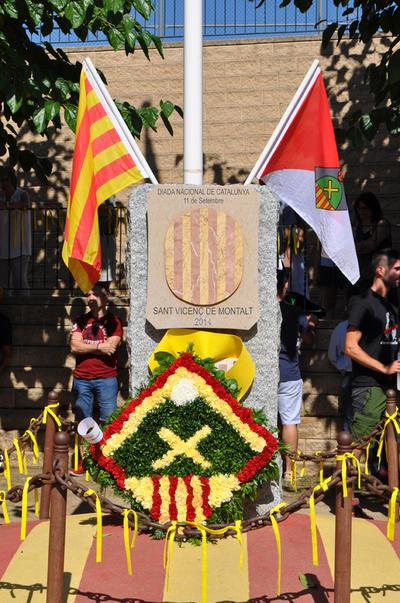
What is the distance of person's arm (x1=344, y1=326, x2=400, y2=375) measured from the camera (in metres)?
7.77

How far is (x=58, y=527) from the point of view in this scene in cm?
487

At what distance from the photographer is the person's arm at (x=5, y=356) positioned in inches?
416

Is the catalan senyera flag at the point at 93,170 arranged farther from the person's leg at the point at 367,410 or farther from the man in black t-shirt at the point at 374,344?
the person's leg at the point at 367,410

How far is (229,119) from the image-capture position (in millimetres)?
14242

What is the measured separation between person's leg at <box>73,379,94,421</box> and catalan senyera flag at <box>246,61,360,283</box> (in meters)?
3.43

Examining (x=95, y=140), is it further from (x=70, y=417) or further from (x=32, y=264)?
(x=32, y=264)

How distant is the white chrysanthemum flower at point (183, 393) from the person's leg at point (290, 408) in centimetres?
234

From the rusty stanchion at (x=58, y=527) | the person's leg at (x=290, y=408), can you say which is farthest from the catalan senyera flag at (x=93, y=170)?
the person's leg at (x=290, y=408)

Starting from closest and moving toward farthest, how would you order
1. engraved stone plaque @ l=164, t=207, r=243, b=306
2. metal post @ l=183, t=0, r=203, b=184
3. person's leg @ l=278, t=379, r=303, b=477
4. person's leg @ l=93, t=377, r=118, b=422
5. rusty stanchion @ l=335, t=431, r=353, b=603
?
rusty stanchion @ l=335, t=431, r=353, b=603 < engraved stone plaque @ l=164, t=207, r=243, b=306 < metal post @ l=183, t=0, r=203, b=184 < person's leg @ l=278, t=379, r=303, b=477 < person's leg @ l=93, t=377, r=118, b=422

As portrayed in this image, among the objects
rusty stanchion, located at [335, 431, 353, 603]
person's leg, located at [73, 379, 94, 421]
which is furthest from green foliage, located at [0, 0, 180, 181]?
rusty stanchion, located at [335, 431, 353, 603]

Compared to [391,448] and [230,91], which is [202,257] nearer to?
[391,448]

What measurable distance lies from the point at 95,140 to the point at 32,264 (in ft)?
20.9

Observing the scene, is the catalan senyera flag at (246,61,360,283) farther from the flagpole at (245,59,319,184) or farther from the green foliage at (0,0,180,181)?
the green foliage at (0,0,180,181)

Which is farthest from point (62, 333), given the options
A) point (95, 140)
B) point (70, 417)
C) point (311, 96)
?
point (311, 96)
